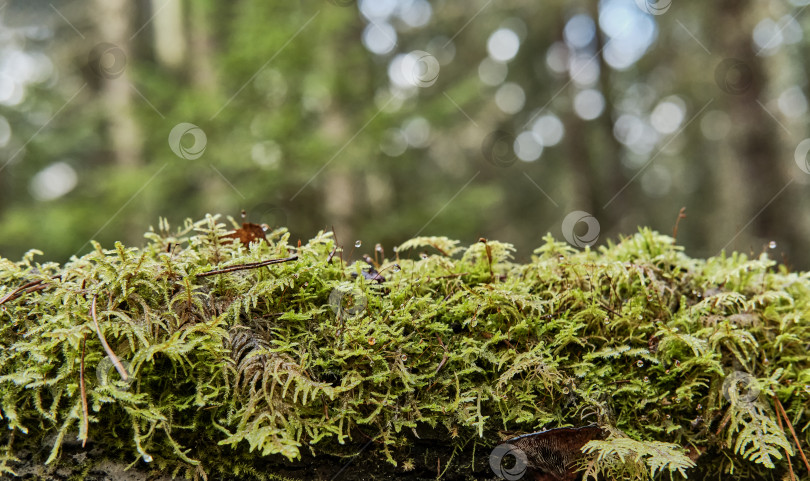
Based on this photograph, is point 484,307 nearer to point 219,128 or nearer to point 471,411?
point 471,411

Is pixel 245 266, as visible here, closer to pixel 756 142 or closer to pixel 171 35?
pixel 756 142

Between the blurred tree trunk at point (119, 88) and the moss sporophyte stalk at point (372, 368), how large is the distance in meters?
7.02

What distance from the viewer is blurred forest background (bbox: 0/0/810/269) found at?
600cm

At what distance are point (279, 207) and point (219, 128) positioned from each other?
138 cm

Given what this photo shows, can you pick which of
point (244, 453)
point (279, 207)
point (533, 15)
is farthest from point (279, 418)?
point (533, 15)

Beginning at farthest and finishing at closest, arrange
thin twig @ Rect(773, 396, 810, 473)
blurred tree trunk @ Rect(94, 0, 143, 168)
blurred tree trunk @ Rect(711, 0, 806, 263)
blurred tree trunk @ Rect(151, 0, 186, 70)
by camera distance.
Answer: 1. blurred tree trunk @ Rect(151, 0, 186, 70)
2. blurred tree trunk @ Rect(94, 0, 143, 168)
3. blurred tree trunk @ Rect(711, 0, 806, 263)
4. thin twig @ Rect(773, 396, 810, 473)

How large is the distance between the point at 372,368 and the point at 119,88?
30.2 feet

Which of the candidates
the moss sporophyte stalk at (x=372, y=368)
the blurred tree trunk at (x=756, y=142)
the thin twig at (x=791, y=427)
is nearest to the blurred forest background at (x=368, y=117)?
the blurred tree trunk at (x=756, y=142)

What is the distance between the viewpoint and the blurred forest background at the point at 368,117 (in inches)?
236

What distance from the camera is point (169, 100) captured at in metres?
7.11

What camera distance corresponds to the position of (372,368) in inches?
50.6

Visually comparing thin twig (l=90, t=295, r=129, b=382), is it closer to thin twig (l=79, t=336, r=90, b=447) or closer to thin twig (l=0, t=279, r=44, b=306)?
thin twig (l=79, t=336, r=90, b=447)

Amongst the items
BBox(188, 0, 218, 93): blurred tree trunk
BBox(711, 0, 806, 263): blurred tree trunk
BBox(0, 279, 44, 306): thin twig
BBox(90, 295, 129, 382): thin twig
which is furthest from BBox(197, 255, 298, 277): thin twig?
BBox(188, 0, 218, 93): blurred tree trunk

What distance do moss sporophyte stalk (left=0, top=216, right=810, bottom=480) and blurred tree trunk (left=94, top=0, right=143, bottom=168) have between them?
7.02 m
